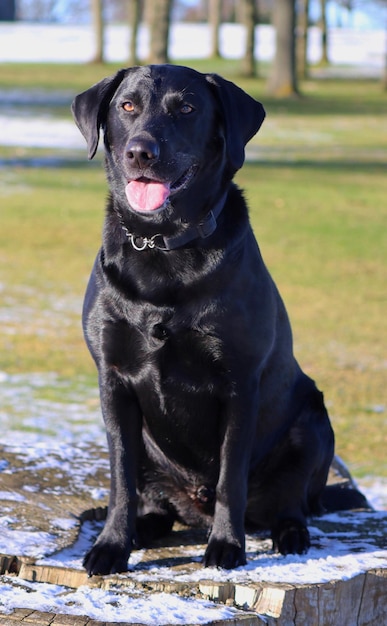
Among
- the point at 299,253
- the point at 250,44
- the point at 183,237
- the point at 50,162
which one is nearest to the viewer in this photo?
the point at 183,237

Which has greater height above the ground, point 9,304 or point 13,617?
point 9,304

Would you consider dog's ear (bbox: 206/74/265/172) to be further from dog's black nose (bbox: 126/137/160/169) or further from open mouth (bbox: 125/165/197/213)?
dog's black nose (bbox: 126/137/160/169)

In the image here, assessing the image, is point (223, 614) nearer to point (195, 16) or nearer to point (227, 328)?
point (227, 328)

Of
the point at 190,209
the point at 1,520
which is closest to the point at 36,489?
the point at 1,520

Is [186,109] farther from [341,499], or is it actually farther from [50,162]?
[50,162]

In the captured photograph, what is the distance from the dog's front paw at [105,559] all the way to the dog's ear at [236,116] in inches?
51.5

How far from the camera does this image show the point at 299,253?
1354 centimetres

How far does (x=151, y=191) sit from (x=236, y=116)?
396 mm

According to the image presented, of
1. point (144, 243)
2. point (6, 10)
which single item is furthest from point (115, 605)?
point (6, 10)

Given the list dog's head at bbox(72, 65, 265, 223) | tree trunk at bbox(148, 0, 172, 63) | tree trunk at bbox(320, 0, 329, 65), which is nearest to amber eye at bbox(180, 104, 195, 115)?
dog's head at bbox(72, 65, 265, 223)

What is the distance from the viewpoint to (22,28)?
58.4 meters

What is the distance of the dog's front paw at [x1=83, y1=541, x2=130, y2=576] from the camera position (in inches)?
135

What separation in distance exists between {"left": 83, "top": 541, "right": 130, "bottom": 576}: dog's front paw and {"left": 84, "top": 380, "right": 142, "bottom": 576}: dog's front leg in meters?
0.03

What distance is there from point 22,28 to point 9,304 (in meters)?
50.8
